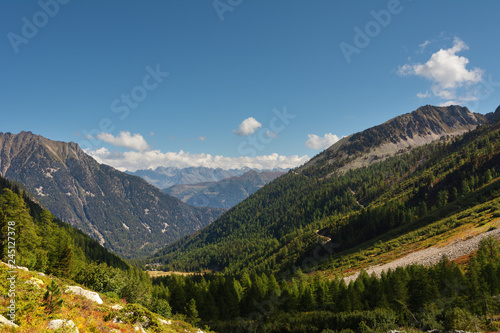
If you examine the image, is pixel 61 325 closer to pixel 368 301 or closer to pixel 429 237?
pixel 368 301

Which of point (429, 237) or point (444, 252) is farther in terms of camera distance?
point (429, 237)

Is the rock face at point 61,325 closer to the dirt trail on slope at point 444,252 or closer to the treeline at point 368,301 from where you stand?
the treeline at point 368,301

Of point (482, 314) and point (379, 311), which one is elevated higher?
point (379, 311)

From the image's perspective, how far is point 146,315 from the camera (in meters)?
23.0

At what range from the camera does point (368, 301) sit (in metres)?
53.5

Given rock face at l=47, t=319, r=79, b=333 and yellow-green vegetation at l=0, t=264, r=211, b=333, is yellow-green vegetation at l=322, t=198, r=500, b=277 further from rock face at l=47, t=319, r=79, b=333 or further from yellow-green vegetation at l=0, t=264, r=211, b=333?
rock face at l=47, t=319, r=79, b=333

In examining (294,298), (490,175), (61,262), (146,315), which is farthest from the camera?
(490,175)

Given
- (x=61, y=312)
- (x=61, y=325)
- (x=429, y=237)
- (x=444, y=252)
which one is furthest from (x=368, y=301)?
(x=429, y=237)

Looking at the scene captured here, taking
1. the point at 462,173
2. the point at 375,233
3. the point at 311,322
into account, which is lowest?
the point at 375,233

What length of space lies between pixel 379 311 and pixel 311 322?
10.5 meters

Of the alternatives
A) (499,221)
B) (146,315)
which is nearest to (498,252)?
(499,221)

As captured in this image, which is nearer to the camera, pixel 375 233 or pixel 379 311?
pixel 379 311

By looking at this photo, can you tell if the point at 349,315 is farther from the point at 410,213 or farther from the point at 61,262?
the point at 410,213

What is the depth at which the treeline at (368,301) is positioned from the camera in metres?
35.6
